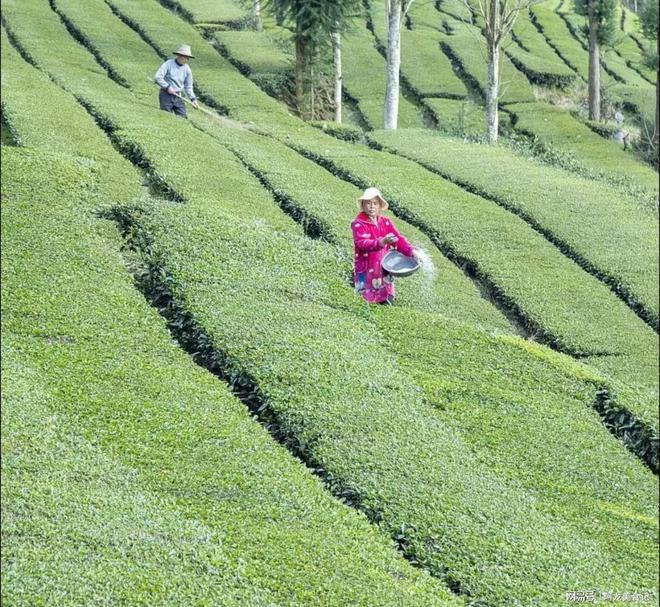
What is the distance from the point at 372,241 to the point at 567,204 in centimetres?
682

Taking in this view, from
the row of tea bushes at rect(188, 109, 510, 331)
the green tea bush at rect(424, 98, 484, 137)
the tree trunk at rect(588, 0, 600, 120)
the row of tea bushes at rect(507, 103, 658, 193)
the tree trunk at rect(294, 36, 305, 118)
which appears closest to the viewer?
the row of tea bushes at rect(188, 109, 510, 331)

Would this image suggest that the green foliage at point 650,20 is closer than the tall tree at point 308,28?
No

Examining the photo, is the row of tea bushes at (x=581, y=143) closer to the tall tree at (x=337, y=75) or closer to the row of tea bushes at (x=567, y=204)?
the row of tea bushes at (x=567, y=204)

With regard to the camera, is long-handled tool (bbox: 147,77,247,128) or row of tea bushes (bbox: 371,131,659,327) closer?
row of tea bushes (bbox: 371,131,659,327)

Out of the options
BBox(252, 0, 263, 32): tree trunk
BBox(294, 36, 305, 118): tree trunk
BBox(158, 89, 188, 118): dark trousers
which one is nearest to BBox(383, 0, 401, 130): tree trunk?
BBox(294, 36, 305, 118): tree trunk

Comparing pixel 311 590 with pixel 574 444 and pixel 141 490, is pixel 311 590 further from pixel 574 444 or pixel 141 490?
pixel 574 444

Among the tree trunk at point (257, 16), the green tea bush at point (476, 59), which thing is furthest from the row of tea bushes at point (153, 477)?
the green tea bush at point (476, 59)

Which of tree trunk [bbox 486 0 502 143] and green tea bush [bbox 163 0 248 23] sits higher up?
green tea bush [bbox 163 0 248 23]

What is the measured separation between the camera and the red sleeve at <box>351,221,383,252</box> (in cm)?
1255

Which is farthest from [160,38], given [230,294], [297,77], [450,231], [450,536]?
[450,536]

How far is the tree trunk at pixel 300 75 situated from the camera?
2017 cm

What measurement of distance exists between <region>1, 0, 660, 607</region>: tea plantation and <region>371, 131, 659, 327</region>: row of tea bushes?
78 millimetres

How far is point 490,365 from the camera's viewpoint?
12.8 m

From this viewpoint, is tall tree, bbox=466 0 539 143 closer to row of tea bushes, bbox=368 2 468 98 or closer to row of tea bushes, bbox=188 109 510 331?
row of tea bushes, bbox=368 2 468 98
